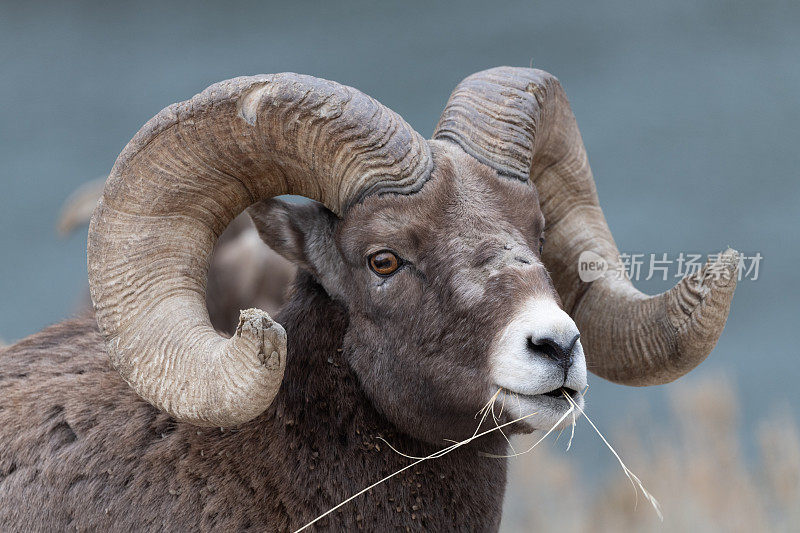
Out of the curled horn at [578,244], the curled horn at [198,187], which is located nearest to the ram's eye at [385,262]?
the curled horn at [198,187]

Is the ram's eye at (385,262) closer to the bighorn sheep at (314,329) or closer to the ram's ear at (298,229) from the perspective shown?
the bighorn sheep at (314,329)

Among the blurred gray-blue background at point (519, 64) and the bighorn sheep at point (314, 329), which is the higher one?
the bighorn sheep at point (314, 329)

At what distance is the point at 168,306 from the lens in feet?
12.7

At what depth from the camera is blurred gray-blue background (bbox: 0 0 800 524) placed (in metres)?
13.0

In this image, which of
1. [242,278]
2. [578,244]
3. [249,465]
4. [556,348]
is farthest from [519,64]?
[556,348]

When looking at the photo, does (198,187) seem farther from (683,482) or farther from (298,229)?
(683,482)

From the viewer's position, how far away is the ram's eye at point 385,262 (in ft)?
13.2

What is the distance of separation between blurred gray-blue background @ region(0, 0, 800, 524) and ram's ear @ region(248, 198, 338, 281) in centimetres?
892

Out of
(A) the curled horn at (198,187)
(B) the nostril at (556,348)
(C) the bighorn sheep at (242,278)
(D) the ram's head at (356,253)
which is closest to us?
(B) the nostril at (556,348)

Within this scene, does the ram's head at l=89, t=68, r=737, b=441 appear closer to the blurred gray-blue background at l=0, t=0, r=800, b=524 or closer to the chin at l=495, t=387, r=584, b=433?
the chin at l=495, t=387, r=584, b=433

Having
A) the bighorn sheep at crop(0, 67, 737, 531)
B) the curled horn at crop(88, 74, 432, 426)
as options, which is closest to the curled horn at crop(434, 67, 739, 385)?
the bighorn sheep at crop(0, 67, 737, 531)

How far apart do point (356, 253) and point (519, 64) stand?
9648 millimetres

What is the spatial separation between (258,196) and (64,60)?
1069 cm

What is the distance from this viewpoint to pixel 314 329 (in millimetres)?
4293
